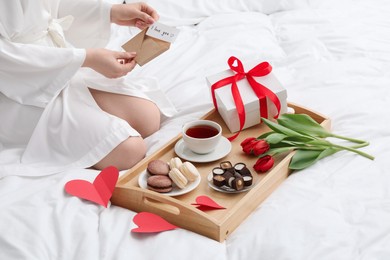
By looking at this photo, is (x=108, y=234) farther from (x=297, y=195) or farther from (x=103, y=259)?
(x=297, y=195)

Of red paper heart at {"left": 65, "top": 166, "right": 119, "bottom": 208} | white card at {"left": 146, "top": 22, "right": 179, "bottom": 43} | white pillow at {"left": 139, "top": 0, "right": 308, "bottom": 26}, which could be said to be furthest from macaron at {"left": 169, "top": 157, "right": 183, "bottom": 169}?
white pillow at {"left": 139, "top": 0, "right": 308, "bottom": 26}

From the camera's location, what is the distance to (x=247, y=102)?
4.68 ft

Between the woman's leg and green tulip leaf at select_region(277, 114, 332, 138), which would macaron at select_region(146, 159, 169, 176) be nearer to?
the woman's leg

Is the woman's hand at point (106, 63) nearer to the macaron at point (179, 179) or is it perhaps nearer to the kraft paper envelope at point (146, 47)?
the kraft paper envelope at point (146, 47)

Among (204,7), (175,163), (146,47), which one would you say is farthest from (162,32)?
(204,7)

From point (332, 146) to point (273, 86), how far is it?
0.23 m

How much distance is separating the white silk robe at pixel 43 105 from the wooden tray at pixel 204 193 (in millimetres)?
141

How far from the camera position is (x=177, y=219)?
1.13 meters

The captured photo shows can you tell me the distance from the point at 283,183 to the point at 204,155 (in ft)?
0.64

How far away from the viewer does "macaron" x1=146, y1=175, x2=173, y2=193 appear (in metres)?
1.19

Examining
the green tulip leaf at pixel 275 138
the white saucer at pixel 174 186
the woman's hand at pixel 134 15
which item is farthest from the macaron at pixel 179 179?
the woman's hand at pixel 134 15

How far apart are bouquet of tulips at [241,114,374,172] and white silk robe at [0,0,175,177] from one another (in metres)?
0.31

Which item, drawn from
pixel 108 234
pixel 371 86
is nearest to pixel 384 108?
pixel 371 86

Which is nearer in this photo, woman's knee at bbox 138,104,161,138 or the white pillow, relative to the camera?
woman's knee at bbox 138,104,161,138
